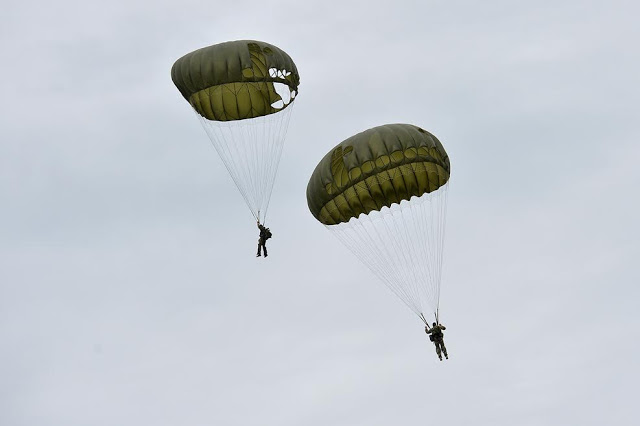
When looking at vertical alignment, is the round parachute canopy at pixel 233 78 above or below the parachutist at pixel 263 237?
above

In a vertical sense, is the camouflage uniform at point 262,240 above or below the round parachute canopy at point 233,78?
below

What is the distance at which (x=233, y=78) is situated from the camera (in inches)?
1668

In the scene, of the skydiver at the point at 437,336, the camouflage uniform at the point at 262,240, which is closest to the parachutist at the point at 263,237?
the camouflage uniform at the point at 262,240

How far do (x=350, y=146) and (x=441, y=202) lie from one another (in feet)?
13.6

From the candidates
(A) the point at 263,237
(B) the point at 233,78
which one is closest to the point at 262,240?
(A) the point at 263,237

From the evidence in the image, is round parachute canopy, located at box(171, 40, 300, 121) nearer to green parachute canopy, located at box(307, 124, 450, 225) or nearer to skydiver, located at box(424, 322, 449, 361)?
green parachute canopy, located at box(307, 124, 450, 225)

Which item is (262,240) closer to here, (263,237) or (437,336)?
(263,237)

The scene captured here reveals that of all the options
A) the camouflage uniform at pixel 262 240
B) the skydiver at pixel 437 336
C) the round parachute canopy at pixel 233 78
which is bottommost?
the skydiver at pixel 437 336

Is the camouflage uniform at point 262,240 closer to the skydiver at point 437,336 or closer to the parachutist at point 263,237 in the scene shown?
the parachutist at point 263,237

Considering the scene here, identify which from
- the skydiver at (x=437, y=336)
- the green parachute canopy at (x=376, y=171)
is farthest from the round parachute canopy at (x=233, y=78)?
the skydiver at (x=437, y=336)

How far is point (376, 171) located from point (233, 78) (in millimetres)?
6127

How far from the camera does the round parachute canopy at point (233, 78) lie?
139ft

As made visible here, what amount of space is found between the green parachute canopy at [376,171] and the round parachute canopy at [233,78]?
12.1 feet

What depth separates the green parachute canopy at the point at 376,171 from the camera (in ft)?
133
